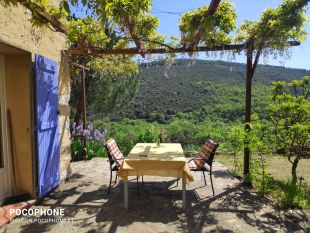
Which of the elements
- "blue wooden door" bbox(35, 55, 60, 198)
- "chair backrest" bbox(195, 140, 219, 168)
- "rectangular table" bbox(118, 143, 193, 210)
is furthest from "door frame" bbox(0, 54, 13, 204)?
"chair backrest" bbox(195, 140, 219, 168)

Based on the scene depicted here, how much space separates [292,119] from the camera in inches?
186

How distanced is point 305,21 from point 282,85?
3.41 ft

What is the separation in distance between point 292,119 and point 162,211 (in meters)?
2.55

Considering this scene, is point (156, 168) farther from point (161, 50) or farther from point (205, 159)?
point (161, 50)

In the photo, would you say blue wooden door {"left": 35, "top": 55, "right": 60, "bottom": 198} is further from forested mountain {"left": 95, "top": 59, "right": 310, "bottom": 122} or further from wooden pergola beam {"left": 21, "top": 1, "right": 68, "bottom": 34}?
forested mountain {"left": 95, "top": 59, "right": 310, "bottom": 122}

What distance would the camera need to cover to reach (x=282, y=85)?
4.83m

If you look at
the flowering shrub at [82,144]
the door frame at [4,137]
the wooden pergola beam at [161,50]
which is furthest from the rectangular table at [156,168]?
the flowering shrub at [82,144]

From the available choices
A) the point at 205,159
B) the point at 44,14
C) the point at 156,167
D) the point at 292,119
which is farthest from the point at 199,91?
the point at 44,14

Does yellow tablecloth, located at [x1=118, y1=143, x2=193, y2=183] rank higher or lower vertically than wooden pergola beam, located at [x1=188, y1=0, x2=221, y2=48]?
lower

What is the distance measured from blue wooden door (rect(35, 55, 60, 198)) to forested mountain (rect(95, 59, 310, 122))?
43.9ft

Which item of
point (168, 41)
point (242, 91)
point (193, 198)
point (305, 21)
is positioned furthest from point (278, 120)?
point (242, 91)

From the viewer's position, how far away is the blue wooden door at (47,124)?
13.6ft

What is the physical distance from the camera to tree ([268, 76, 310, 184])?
14.8 ft

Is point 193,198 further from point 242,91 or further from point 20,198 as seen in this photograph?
point 242,91
